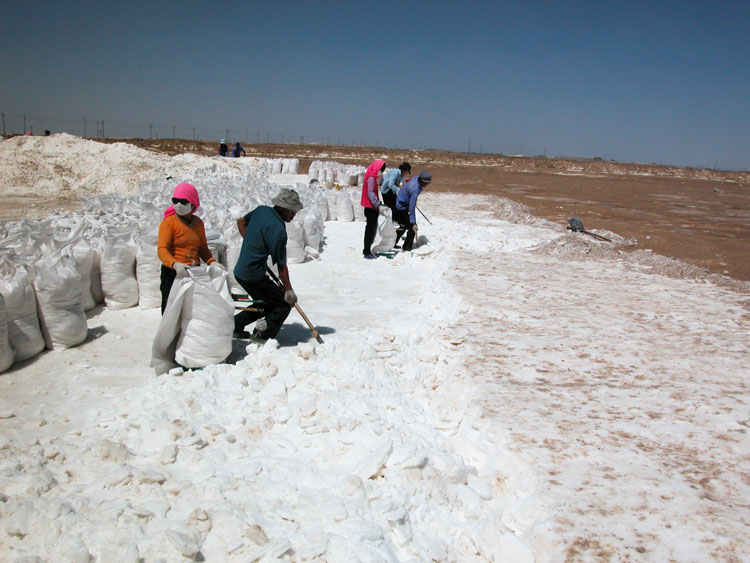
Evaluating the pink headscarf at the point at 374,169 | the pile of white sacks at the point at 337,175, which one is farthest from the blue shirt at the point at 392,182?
the pile of white sacks at the point at 337,175

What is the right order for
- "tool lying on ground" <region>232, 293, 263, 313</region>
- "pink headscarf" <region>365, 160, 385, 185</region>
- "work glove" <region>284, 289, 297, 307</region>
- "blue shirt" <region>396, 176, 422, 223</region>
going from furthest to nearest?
"blue shirt" <region>396, 176, 422, 223</region> → "pink headscarf" <region>365, 160, 385, 185</region> → "tool lying on ground" <region>232, 293, 263, 313</region> → "work glove" <region>284, 289, 297, 307</region>

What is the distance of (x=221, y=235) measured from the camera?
5293 mm

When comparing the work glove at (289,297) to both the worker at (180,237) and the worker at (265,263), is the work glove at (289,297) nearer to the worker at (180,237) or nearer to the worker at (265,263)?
the worker at (265,263)

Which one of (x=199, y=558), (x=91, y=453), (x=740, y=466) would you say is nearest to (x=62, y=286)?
(x=91, y=453)

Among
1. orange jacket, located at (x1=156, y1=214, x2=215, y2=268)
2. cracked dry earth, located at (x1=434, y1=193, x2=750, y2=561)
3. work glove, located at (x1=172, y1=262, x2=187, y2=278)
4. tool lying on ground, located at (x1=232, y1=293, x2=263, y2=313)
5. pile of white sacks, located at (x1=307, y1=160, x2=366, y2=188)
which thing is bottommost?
cracked dry earth, located at (x1=434, y1=193, x2=750, y2=561)

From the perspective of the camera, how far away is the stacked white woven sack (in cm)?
351

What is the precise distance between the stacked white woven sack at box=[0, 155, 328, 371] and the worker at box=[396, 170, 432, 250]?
4.80 ft

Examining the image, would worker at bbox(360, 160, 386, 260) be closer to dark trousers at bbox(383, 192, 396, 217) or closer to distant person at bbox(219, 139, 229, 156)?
dark trousers at bbox(383, 192, 396, 217)

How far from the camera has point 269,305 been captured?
4.02m

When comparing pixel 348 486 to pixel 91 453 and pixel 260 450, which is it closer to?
pixel 260 450

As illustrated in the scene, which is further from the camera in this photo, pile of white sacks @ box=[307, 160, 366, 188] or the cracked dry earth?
pile of white sacks @ box=[307, 160, 366, 188]

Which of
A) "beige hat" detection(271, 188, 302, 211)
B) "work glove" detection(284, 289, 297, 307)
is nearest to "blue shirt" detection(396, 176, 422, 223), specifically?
"beige hat" detection(271, 188, 302, 211)

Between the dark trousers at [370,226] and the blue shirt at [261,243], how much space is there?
3.37 meters

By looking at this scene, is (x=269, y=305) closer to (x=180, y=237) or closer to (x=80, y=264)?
(x=180, y=237)
